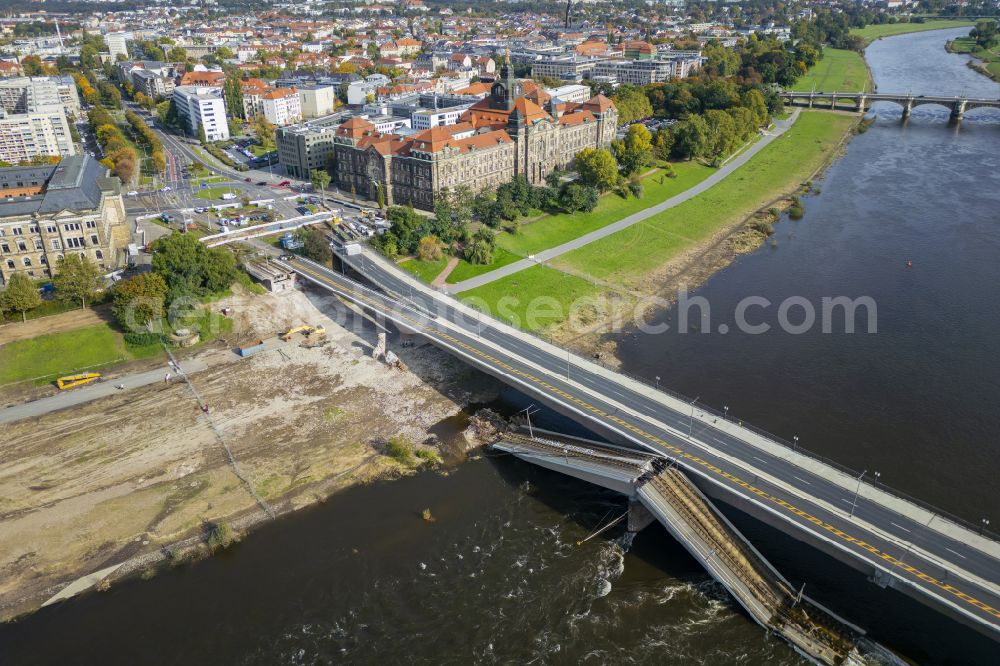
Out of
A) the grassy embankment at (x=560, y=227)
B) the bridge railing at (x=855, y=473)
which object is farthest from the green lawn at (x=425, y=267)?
the bridge railing at (x=855, y=473)

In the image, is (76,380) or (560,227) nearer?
(76,380)

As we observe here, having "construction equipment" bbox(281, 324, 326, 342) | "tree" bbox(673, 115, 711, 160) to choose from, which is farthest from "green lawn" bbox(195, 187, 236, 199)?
"tree" bbox(673, 115, 711, 160)

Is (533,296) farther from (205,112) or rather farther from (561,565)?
(205,112)

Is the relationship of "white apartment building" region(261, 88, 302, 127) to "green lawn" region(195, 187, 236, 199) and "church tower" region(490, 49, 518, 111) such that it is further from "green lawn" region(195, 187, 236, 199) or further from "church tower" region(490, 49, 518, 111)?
"church tower" region(490, 49, 518, 111)

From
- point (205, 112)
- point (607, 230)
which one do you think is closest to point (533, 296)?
point (607, 230)

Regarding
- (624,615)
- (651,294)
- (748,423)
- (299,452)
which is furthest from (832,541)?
(651,294)

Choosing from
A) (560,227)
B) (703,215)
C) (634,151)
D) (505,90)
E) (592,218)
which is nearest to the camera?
(560,227)

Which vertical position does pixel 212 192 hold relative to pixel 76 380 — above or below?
above
